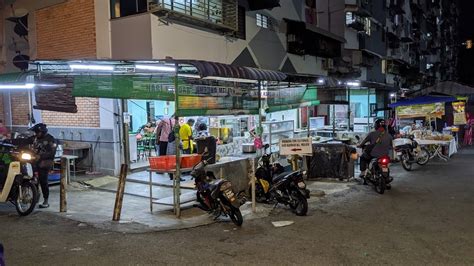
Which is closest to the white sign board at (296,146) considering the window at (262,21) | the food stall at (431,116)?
the food stall at (431,116)

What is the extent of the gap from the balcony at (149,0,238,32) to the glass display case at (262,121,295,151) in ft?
13.9

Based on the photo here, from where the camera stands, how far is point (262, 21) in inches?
771

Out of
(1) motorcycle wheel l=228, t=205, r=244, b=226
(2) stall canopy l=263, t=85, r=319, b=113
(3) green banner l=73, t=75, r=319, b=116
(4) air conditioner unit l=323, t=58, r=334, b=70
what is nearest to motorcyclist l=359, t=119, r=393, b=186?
(2) stall canopy l=263, t=85, r=319, b=113

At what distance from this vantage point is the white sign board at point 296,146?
11.1 m

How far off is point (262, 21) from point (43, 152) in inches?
500

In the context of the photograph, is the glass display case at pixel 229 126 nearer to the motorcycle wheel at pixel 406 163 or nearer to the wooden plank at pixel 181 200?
the motorcycle wheel at pixel 406 163

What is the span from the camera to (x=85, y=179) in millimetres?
13250

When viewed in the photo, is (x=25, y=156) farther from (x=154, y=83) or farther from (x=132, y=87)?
(x=154, y=83)

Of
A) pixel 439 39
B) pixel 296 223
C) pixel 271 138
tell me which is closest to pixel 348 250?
pixel 296 223

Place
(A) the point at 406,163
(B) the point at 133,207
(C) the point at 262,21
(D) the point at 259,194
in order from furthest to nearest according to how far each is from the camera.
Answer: (C) the point at 262,21 < (A) the point at 406,163 < (D) the point at 259,194 < (B) the point at 133,207

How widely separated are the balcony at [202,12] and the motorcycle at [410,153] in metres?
8.09

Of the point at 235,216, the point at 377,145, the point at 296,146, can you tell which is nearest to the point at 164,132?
the point at 296,146

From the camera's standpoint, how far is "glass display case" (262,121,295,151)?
672 inches

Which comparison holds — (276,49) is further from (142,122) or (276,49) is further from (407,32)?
(407,32)
